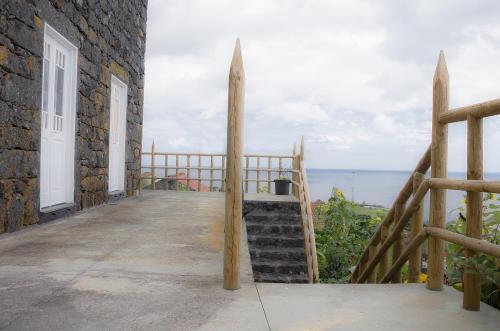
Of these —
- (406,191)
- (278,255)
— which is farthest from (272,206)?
(406,191)

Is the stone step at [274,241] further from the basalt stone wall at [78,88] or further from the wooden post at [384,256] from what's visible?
the wooden post at [384,256]

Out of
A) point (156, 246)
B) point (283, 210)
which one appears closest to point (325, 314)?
point (156, 246)

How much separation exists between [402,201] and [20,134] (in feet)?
12.0

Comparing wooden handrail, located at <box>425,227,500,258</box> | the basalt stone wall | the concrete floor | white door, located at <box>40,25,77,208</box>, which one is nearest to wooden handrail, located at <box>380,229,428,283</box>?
wooden handrail, located at <box>425,227,500,258</box>

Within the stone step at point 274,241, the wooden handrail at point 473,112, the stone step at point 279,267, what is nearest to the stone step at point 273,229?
the stone step at point 274,241

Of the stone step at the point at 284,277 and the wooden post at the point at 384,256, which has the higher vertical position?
the wooden post at the point at 384,256

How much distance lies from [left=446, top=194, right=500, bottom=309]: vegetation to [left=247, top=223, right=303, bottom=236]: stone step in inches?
176

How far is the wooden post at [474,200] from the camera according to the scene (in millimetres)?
2248

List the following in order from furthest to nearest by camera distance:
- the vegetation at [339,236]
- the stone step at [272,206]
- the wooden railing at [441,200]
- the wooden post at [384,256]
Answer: the stone step at [272,206]
the vegetation at [339,236]
the wooden post at [384,256]
the wooden railing at [441,200]

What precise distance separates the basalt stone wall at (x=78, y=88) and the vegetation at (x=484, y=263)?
3.80 meters

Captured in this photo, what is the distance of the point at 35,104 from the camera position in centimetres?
463

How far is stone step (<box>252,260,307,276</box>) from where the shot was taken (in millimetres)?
6625

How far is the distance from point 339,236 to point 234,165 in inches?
231

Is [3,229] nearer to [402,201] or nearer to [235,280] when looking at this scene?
[235,280]
